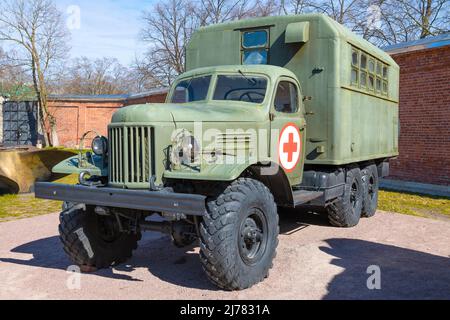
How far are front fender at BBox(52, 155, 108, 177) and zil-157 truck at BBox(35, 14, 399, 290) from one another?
0.6 inches

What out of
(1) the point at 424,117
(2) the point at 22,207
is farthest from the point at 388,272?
(1) the point at 424,117

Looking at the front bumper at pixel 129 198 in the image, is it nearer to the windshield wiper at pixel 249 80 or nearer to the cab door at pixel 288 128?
the cab door at pixel 288 128

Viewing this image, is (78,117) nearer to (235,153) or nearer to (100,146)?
(100,146)

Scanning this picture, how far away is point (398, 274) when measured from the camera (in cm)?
491

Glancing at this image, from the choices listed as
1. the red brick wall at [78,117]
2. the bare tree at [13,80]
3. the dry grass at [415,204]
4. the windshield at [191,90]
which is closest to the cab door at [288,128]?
the windshield at [191,90]

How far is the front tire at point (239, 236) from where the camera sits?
4.05m

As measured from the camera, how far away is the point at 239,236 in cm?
428

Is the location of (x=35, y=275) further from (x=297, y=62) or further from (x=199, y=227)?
(x=297, y=62)

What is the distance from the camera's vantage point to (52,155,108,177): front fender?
485cm

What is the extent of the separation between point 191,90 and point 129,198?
205 cm

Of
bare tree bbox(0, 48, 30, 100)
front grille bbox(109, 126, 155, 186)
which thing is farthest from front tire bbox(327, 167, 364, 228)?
bare tree bbox(0, 48, 30, 100)

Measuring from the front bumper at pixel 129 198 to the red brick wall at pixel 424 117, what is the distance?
921cm
